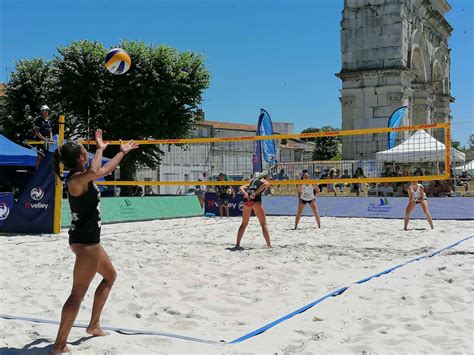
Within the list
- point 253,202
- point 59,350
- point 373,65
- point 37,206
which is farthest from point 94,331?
point 373,65

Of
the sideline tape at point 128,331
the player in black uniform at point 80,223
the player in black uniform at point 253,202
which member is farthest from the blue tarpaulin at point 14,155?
the player in black uniform at point 80,223

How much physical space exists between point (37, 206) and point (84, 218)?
7.08 meters

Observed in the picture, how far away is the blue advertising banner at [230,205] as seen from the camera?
15.8 m

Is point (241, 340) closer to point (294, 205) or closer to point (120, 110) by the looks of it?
point (294, 205)

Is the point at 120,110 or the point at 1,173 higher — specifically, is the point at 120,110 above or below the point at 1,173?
above

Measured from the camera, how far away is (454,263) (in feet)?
20.0

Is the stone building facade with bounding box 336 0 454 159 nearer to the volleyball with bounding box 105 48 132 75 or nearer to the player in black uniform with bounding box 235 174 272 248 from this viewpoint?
the player in black uniform with bounding box 235 174 272 248

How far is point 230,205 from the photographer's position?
15859 millimetres

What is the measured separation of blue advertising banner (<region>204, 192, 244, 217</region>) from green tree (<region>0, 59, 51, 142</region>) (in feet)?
45.4

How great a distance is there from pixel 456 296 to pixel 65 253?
4816 mm

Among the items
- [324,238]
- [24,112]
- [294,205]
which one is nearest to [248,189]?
[324,238]

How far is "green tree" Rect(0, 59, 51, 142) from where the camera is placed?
85.9ft

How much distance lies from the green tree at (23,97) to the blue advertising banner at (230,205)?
45.4ft

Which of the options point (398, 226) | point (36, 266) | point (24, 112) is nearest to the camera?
point (36, 266)
